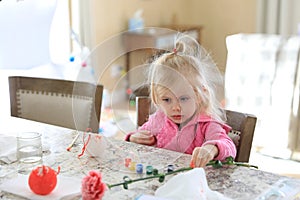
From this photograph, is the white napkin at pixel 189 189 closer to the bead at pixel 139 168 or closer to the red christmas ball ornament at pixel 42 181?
the bead at pixel 139 168

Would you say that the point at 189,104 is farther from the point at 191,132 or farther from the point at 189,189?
the point at 189,189

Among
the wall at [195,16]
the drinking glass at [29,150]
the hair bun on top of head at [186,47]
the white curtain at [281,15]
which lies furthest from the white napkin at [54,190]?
the white curtain at [281,15]

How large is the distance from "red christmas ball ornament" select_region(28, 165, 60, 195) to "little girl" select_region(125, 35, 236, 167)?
416mm

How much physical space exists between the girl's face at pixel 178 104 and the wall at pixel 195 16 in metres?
3.19

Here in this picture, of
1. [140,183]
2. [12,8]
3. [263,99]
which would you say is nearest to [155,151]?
[140,183]

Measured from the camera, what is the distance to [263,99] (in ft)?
11.8

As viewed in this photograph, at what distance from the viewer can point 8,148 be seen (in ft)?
5.73

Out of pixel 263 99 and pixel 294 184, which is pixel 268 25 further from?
pixel 294 184

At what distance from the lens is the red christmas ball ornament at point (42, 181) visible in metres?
1.37

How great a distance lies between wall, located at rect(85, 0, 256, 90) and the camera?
4957 mm

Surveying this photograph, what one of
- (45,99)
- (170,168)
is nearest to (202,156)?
(170,168)

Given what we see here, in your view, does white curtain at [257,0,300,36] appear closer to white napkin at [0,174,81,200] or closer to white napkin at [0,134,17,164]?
white napkin at [0,134,17,164]

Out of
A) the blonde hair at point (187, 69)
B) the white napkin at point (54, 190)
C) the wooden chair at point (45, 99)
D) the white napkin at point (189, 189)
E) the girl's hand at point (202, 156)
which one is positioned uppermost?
the blonde hair at point (187, 69)

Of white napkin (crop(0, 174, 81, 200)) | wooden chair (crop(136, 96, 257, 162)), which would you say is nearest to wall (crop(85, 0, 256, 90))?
wooden chair (crop(136, 96, 257, 162))
